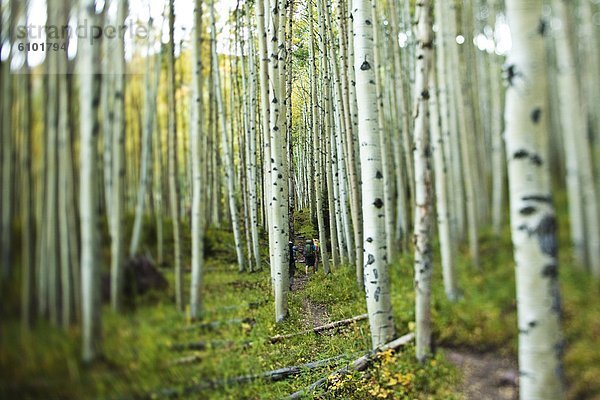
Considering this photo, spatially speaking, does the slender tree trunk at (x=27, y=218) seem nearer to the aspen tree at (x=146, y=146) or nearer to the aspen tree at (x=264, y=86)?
the aspen tree at (x=146, y=146)

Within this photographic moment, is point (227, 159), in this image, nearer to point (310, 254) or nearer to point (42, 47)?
point (310, 254)

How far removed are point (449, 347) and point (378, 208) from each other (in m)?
1.12

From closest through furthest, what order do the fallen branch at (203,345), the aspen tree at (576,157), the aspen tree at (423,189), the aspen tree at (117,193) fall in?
the aspen tree at (117,193)
the aspen tree at (576,157)
the fallen branch at (203,345)
the aspen tree at (423,189)

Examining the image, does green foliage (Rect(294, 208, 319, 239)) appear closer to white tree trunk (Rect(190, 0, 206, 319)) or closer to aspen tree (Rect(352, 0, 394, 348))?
aspen tree (Rect(352, 0, 394, 348))

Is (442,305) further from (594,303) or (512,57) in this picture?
(512,57)

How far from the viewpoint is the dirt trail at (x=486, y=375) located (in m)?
2.84

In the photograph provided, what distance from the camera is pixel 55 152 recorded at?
2037 mm

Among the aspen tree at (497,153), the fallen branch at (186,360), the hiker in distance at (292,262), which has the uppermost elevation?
the aspen tree at (497,153)

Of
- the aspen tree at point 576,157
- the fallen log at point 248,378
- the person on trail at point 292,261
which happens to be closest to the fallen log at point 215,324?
the fallen log at point 248,378

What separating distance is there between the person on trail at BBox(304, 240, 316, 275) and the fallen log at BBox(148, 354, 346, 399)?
2.34 ft

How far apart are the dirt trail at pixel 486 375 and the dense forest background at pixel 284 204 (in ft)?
0.05

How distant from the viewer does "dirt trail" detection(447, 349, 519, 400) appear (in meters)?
2.84

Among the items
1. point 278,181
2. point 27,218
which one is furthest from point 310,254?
point 27,218

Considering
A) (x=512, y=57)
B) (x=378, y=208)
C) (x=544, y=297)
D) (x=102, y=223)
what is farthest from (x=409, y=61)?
(x=102, y=223)
